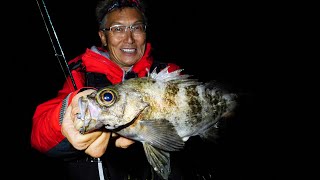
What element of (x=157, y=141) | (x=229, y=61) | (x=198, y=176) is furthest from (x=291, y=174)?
(x=229, y=61)

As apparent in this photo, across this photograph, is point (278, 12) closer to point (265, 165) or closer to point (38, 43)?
point (265, 165)

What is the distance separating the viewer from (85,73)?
252 cm

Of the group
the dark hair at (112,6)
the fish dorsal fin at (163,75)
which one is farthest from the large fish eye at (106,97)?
the dark hair at (112,6)

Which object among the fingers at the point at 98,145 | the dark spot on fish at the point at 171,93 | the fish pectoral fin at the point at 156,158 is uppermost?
the dark spot on fish at the point at 171,93

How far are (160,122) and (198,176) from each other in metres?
1.88

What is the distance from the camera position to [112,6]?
271 centimetres

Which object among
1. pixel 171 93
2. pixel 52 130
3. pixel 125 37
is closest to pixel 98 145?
pixel 52 130

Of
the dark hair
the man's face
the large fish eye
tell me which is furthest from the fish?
the dark hair

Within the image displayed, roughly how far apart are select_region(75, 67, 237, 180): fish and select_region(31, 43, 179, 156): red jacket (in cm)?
23

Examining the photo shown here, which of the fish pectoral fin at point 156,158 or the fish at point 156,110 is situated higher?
Answer: the fish at point 156,110

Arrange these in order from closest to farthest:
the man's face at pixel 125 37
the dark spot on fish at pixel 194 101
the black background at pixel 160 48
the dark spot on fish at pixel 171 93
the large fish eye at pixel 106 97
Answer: the large fish eye at pixel 106 97, the dark spot on fish at pixel 171 93, the dark spot on fish at pixel 194 101, the man's face at pixel 125 37, the black background at pixel 160 48

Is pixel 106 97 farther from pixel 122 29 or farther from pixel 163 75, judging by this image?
pixel 122 29

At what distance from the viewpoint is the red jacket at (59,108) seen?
1.62 metres

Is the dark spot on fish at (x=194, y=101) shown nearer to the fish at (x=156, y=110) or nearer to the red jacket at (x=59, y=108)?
the fish at (x=156, y=110)
